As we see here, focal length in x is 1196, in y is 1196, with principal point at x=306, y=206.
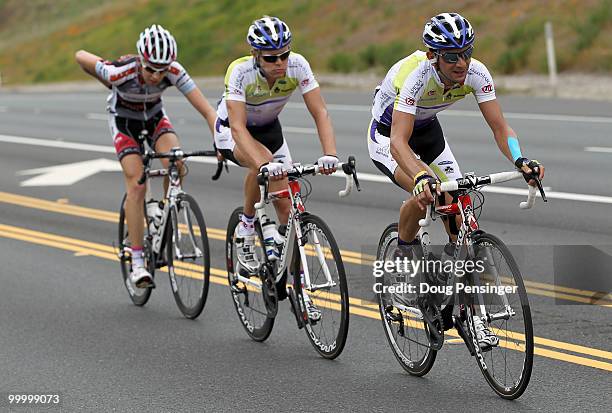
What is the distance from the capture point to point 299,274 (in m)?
8.03

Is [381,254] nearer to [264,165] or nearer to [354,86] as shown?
[264,165]

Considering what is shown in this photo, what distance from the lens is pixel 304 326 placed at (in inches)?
320

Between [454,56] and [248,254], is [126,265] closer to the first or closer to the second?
[248,254]

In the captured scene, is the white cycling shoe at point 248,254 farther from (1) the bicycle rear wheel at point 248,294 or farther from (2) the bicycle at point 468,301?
(2) the bicycle at point 468,301

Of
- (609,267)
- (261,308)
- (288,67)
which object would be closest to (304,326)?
(261,308)

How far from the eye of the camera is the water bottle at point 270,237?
8.45 meters

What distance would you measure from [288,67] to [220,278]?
3.03 m

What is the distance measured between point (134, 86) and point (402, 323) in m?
3.45

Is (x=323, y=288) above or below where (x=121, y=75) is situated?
below

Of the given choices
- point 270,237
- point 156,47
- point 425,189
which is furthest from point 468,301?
point 156,47

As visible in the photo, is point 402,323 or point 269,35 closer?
point 402,323

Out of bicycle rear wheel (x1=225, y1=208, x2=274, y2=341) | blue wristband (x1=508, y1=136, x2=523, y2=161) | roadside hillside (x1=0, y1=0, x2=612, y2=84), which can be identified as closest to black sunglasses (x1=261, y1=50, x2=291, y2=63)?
bicycle rear wheel (x1=225, y1=208, x2=274, y2=341)

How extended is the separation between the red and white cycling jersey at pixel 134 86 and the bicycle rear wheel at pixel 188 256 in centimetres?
100

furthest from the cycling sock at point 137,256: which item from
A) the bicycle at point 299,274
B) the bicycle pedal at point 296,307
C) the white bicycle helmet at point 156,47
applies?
the bicycle pedal at point 296,307
